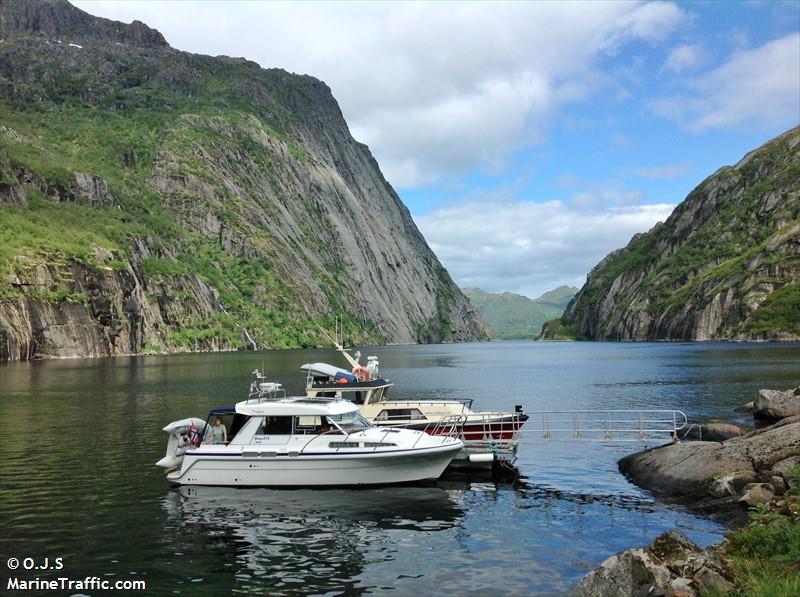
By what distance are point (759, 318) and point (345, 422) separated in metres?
200

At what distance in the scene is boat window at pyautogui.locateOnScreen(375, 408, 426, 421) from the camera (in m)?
37.9

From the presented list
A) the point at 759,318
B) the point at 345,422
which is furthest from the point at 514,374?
the point at 759,318

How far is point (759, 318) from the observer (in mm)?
195625

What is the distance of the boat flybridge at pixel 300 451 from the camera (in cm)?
2869

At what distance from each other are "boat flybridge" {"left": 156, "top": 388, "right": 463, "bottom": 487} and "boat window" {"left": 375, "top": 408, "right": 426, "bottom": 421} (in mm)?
7336

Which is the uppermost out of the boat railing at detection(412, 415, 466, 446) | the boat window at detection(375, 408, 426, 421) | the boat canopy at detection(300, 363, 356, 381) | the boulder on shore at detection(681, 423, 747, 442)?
the boat canopy at detection(300, 363, 356, 381)

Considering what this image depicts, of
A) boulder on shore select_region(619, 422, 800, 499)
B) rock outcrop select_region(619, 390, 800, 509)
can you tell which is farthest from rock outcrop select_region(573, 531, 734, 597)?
boulder on shore select_region(619, 422, 800, 499)

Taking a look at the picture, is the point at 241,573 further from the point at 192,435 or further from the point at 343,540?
the point at 192,435

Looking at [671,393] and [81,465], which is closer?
[81,465]

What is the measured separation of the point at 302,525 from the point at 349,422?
696 cm

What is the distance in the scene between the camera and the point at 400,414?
38406mm

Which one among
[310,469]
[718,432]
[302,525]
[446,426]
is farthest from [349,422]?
[718,432]

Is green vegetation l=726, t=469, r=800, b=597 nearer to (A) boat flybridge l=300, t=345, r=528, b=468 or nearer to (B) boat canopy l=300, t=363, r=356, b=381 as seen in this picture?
(A) boat flybridge l=300, t=345, r=528, b=468

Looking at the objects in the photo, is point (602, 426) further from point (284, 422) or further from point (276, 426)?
point (276, 426)
